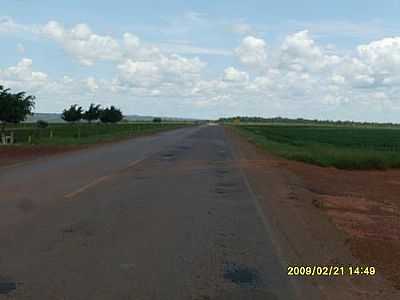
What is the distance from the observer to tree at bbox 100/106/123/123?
4040 inches

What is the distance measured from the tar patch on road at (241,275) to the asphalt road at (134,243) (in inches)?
0.5

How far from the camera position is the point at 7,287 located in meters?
6.24

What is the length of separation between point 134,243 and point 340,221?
15.4 ft

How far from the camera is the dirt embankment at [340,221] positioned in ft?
24.0

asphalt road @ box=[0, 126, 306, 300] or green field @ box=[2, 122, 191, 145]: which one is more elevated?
asphalt road @ box=[0, 126, 306, 300]

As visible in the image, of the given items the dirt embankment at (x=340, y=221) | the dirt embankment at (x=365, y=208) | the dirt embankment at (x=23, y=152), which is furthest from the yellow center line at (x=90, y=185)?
the dirt embankment at (x=23, y=152)

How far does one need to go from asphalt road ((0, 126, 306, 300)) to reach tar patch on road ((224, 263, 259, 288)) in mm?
12

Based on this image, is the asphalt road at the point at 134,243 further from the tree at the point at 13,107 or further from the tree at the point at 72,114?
the tree at the point at 72,114

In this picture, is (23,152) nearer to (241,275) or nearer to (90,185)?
(90,185)

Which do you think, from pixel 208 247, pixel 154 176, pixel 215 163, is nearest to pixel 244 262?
pixel 208 247

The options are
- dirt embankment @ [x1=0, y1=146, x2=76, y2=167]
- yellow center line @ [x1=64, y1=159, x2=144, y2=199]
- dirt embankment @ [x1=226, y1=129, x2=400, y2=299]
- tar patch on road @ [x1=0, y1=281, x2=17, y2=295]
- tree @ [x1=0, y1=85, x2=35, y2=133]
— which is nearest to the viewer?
tar patch on road @ [x1=0, y1=281, x2=17, y2=295]

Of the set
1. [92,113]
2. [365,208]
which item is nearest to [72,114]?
[92,113]

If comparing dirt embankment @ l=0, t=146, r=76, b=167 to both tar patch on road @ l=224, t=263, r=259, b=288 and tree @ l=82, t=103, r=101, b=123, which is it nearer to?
tar patch on road @ l=224, t=263, r=259, b=288

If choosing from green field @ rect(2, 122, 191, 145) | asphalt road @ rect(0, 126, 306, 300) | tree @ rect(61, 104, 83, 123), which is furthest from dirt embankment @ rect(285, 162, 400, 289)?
tree @ rect(61, 104, 83, 123)
